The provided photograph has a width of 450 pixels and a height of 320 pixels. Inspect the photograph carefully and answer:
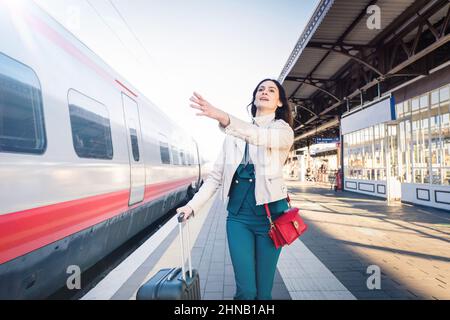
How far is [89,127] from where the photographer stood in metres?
3.72

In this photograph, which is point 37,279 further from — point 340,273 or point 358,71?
point 358,71

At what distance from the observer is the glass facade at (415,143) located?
9.23 metres

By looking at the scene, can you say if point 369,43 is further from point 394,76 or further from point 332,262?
point 332,262

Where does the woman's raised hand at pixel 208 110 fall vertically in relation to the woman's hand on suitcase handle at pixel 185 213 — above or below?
above

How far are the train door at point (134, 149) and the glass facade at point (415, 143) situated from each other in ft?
29.3

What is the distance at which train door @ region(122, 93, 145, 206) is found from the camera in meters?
5.05

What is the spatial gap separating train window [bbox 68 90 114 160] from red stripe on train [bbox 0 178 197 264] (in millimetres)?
571

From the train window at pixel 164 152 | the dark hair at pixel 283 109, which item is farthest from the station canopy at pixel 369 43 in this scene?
the dark hair at pixel 283 109

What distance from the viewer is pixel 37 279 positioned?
2.62 m

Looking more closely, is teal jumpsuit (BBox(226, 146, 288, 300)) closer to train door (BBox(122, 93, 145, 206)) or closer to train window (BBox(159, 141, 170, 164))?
train door (BBox(122, 93, 145, 206))

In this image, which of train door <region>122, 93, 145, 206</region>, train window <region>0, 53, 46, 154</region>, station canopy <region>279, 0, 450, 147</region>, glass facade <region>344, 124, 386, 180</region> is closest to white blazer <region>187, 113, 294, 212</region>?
train window <region>0, 53, 46, 154</region>

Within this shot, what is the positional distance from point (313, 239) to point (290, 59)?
26.4 feet

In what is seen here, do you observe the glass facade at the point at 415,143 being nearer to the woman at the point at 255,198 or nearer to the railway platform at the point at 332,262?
the railway platform at the point at 332,262
